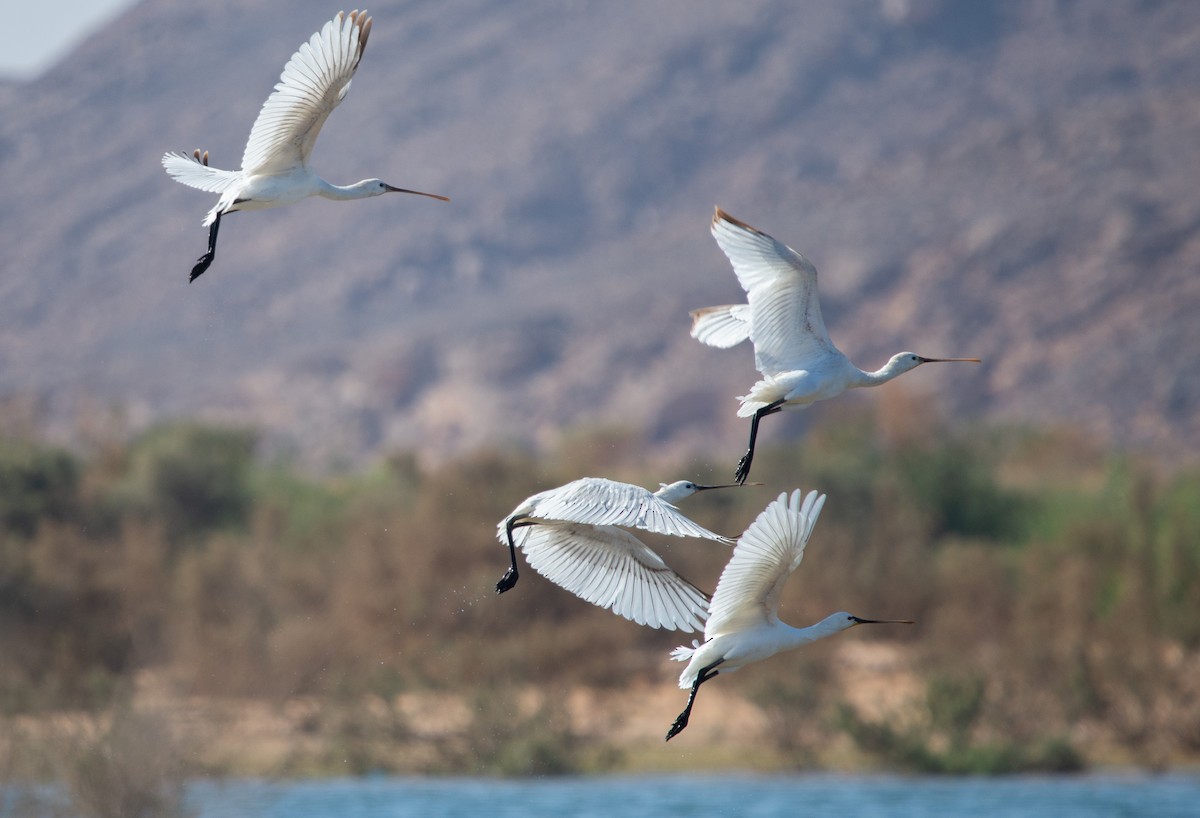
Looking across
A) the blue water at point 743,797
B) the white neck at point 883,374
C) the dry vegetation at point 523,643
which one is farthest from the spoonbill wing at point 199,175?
the blue water at point 743,797

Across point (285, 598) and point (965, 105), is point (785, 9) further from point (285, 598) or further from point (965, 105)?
point (285, 598)

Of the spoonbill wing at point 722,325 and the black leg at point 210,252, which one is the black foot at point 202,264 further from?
the spoonbill wing at point 722,325

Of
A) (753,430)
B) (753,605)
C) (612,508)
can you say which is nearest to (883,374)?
(753,430)

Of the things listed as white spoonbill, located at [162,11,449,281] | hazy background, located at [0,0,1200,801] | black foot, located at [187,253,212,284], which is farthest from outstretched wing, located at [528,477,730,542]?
hazy background, located at [0,0,1200,801]

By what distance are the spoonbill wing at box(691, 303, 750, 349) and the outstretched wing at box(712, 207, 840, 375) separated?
1000 millimetres

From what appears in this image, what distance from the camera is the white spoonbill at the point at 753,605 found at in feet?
31.3

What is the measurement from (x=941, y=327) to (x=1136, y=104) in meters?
18.0

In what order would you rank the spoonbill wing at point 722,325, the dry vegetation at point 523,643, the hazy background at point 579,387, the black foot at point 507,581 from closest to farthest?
1. the black foot at point 507,581
2. the spoonbill wing at point 722,325
3. the dry vegetation at point 523,643
4. the hazy background at point 579,387

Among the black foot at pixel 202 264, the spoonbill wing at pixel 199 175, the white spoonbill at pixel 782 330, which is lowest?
the white spoonbill at pixel 782 330

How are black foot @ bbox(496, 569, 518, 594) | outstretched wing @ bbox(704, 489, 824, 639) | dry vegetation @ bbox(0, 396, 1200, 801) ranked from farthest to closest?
dry vegetation @ bbox(0, 396, 1200, 801)
black foot @ bbox(496, 569, 518, 594)
outstretched wing @ bbox(704, 489, 824, 639)

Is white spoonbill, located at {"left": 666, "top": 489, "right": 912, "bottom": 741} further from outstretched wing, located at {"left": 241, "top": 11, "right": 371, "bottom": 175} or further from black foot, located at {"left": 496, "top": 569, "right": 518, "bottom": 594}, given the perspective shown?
outstretched wing, located at {"left": 241, "top": 11, "right": 371, "bottom": 175}

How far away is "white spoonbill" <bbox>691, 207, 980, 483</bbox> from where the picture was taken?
1080 cm

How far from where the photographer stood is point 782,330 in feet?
36.2

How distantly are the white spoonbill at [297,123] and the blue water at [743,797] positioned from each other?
11.5m
